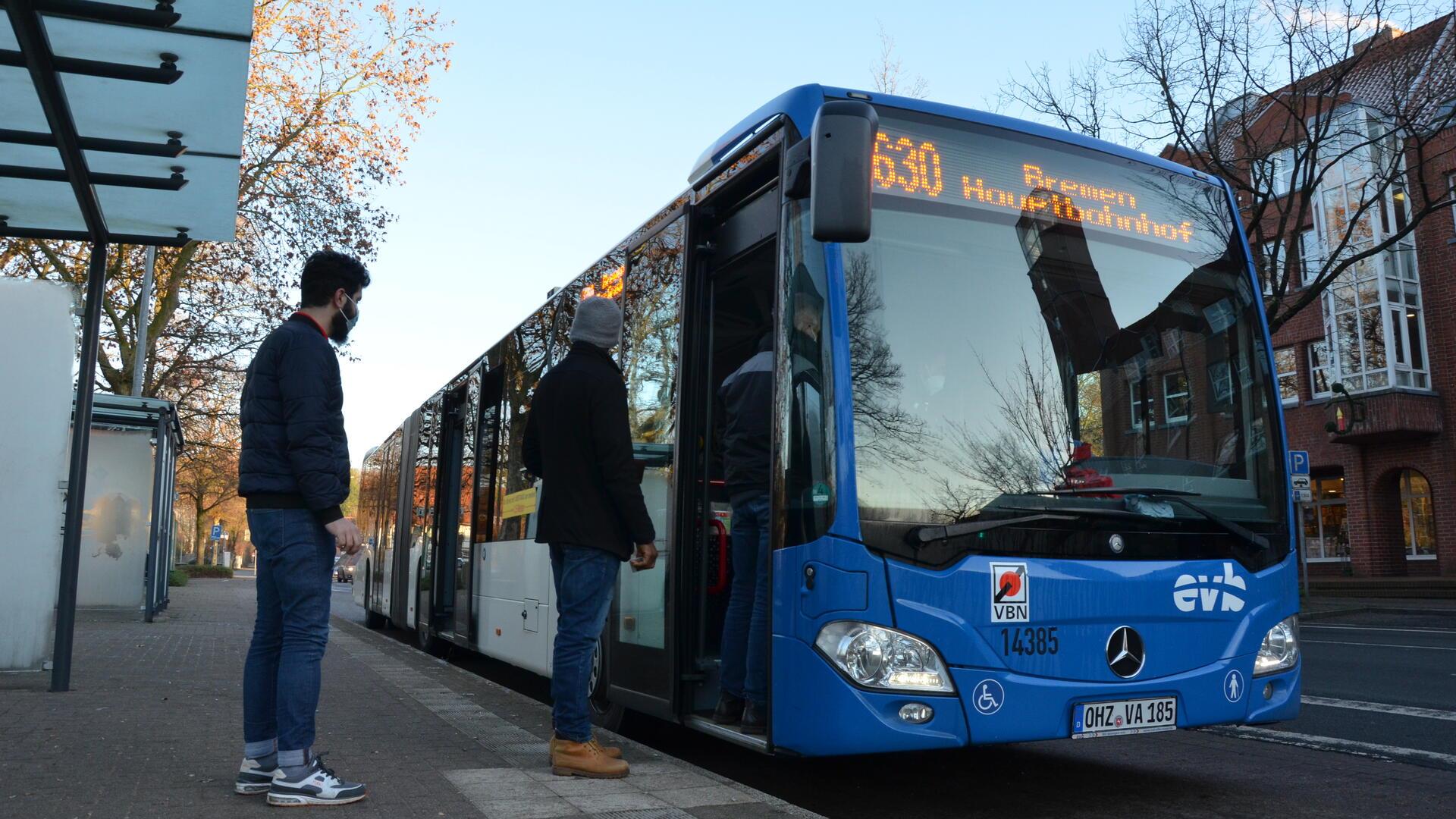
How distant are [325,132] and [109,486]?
8.95 meters

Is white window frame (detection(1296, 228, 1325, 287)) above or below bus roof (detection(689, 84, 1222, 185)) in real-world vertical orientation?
above

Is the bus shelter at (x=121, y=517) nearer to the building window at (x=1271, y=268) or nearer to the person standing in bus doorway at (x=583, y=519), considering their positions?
the person standing in bus doorway at (x=583, y=519)

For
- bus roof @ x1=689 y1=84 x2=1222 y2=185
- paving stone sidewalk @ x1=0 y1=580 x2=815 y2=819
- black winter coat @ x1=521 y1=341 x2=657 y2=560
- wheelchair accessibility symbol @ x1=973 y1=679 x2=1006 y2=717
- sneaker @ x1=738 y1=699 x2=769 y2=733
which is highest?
bus roof @ x1=689 y1=84 x2=1222 y2=185

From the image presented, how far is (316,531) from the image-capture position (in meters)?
4.68

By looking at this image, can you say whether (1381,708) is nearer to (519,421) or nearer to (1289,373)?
(519,421)

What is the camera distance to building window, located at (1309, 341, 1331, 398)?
33.2 m

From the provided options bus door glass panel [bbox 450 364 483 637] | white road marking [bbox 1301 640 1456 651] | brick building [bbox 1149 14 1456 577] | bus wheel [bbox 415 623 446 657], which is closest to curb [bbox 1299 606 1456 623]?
white road marking [bbox 1301 640 1456 651]

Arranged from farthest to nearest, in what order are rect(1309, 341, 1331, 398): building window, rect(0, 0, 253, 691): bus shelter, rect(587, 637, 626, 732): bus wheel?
rect(1309, 341, 1331, 398): building window, rect(587, 637, 626, 732): bus wheel, rect(0, 0, 253, 691): bus shelter

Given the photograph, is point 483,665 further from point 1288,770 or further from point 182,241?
point 1288,770

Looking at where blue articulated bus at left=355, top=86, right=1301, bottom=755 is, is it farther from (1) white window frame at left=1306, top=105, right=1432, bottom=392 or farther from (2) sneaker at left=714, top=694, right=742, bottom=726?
(1) white window frame at left=1306, top=105, right=1432, bottom=392

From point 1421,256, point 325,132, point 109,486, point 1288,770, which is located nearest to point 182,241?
point 1288,770

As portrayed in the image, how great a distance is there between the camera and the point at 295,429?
178 inches

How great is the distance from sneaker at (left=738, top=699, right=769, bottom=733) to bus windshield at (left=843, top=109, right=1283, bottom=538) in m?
1.13

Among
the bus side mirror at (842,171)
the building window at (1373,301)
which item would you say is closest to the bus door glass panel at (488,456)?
the bus side mirror at (842,171)
